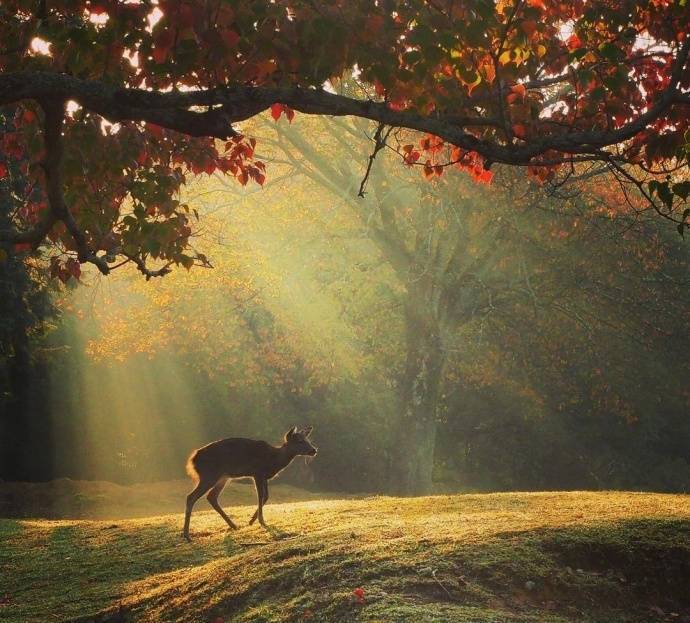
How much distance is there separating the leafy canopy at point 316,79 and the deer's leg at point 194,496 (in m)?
4.45

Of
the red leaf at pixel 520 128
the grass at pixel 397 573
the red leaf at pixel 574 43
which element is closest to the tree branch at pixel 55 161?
the grass at pixel 397 573

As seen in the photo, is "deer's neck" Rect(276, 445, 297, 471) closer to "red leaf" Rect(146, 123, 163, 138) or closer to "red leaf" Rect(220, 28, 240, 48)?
"red leaf" Rect(146, 123, 163, 138)

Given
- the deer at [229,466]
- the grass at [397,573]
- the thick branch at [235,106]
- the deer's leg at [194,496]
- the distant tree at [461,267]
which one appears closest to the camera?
the thick branch at [235,106]

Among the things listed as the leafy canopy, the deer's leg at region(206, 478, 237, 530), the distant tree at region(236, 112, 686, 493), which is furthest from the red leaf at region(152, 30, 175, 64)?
the distant tree at region(236, 112, 686, 493)

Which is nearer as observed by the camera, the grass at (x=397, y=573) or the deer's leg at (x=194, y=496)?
the grass at (x=397, y=573)

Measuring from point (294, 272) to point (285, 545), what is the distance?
19825 mm

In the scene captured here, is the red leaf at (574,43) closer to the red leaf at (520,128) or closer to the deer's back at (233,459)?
the red leaf at (520,128)

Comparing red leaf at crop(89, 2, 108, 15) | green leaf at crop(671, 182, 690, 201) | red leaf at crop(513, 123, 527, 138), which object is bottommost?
green leaf at crop(671, 182, 690, 201)

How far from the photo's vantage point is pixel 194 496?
1392cm

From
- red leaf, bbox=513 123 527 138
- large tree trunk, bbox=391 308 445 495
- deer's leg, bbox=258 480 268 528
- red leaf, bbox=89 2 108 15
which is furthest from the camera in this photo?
large tree trunk, bbox=391 308 445 495

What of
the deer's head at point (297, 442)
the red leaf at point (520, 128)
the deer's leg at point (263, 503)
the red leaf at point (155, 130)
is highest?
the red leaf at point (155, 130)

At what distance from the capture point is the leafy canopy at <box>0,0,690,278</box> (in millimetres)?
7938

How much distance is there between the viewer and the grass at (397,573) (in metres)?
8.23

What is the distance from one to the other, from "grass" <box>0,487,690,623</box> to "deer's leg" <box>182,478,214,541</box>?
235mm
